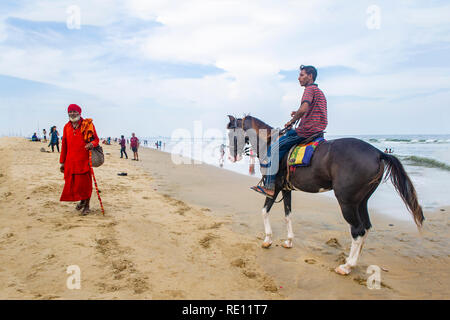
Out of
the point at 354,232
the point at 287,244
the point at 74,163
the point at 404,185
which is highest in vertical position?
the point at 74,163

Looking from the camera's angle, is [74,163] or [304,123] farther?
[74,163]

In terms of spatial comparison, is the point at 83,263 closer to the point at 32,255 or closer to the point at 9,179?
the point at 32,255

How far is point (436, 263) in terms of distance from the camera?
4312 millimetres

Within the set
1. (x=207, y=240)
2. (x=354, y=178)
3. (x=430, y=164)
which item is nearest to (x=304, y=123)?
(x=354, y=178)

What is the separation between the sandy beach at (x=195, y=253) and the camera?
3.33 m

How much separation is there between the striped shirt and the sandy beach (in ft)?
7.77

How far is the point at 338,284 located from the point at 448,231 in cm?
430

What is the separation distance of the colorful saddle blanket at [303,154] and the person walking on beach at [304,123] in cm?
22

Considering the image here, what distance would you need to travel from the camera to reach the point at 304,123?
4.66 meters

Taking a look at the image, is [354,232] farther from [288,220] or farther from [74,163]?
[74,163]

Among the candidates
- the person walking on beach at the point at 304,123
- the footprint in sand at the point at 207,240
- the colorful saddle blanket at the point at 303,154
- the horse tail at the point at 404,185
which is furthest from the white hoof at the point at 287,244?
the horse tail at the point at 404,185

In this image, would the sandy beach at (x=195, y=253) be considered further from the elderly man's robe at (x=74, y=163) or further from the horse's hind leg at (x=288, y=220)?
the elderly man's robe at (x=74, y=163)

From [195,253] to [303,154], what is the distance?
263 cm

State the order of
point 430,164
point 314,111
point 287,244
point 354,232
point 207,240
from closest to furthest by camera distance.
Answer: point 354,232 → point 314,111 → point 287,244 → point 207,240 → point 430,164
